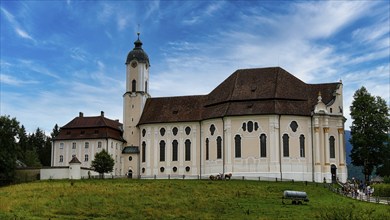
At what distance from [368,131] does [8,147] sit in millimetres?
44688

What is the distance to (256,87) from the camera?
68.3 m

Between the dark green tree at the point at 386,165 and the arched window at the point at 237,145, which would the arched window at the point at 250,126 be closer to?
the arched window at the point at 237,145

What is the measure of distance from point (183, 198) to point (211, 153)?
1082 inches

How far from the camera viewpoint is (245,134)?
217 ft

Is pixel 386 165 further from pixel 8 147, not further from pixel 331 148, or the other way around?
pixel 8 147

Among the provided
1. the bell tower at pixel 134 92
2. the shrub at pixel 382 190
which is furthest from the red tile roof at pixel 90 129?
the shrub at pixel 382 190

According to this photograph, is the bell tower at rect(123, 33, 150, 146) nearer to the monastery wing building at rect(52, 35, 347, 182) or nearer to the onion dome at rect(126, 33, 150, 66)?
the onion dome at rect(126, 33, 150, 66)

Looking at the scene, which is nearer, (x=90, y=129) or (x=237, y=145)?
(x=237, y=145)

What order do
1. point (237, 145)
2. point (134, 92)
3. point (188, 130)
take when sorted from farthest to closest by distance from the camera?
point (134, 92) → point (188, 130) → point (237, 145)

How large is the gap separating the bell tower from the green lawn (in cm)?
2650

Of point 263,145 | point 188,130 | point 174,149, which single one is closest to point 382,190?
point 263,145

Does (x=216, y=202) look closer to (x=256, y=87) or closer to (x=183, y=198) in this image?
(x=183, y=198)

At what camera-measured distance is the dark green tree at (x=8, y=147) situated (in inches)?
2482

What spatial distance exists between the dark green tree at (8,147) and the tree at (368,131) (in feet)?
139
